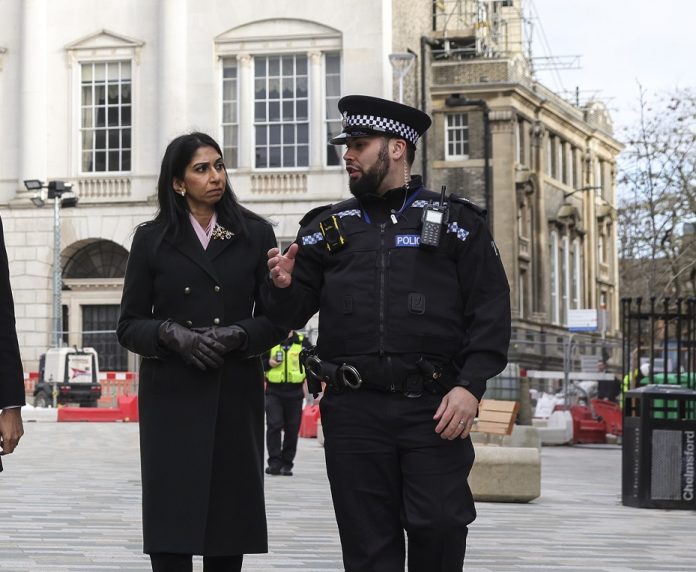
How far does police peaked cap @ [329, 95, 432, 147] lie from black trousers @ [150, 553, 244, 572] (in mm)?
1647

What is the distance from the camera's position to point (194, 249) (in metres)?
6.73

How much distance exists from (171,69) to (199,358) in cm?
3895

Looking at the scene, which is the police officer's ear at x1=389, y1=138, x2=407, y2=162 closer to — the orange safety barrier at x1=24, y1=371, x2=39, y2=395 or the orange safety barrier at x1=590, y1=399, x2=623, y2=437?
the orange safety barrier at x1=590, y1=399, x2=623, y2=437

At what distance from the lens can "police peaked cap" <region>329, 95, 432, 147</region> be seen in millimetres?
6215

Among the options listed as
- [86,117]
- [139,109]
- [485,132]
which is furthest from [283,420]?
[485,132]

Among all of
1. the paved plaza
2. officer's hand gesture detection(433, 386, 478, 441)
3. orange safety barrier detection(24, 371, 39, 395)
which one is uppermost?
officer's hand gesture detection(433, 386, 478, 441)

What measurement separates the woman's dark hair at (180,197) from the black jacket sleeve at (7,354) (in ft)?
3.40

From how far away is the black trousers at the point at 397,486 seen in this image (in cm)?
589

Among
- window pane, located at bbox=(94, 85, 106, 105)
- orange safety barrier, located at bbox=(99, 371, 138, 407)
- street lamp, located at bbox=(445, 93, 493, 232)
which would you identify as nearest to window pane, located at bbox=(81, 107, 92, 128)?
window pane, located at bbox=(94, 85, 106, 105)

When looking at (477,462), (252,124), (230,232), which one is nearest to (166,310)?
(230,232)

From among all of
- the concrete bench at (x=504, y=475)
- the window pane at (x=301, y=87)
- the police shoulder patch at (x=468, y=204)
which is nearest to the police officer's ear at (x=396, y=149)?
the police shoulder patch at (x=468, y=204)

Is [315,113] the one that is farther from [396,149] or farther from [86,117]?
[396,149]

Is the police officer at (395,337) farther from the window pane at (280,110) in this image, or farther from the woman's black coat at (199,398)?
the window pane at (280,110)

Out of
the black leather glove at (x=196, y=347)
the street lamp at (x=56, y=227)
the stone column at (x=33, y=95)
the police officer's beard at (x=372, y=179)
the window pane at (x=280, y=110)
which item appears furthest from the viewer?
the stone column at (x=33, y=95)
